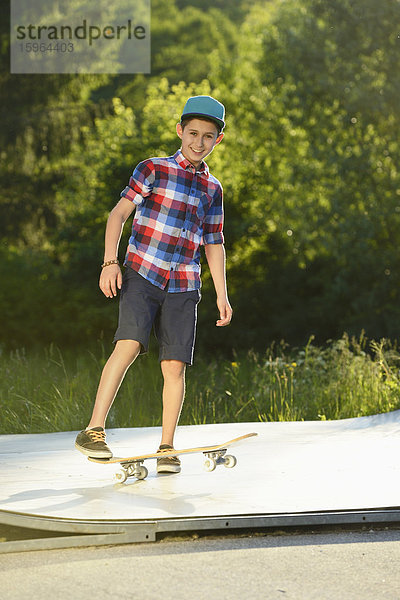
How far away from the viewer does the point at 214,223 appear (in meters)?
4.88

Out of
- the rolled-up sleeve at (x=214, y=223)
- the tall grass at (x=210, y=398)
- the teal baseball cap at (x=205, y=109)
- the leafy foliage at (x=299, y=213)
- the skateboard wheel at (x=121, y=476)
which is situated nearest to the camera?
the skateboard wheel at (x=121, y=476)

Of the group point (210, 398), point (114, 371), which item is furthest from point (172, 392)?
point (210, 398)

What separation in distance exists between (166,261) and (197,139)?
0.66m

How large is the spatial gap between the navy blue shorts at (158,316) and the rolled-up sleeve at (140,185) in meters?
0.37

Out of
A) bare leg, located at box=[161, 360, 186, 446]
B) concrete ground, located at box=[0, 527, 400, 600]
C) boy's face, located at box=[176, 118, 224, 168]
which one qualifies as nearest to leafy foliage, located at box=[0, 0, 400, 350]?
boy's face, located at box=[176, 118, 224, 168]

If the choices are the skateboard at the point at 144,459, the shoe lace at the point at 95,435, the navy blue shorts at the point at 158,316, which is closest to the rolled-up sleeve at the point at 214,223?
the navy blue shorts at the point at 158,316

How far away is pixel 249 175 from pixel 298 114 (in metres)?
3.77

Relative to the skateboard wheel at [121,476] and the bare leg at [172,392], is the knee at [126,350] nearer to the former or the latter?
the bare leg at [172,392]

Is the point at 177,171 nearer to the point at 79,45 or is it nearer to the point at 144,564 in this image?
the point at 144,564

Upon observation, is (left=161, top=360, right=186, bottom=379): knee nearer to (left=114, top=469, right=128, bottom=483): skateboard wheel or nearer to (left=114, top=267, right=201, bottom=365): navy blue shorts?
(left=114, top=267, right=201, bottom=365): navy blue shorts

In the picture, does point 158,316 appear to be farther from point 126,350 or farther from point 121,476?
point 121,476

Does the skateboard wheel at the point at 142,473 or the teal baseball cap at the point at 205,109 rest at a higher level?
the teal baseball cap at the point at 205,109

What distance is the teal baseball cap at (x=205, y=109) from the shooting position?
182 inches

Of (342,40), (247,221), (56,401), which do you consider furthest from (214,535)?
(342,40)
